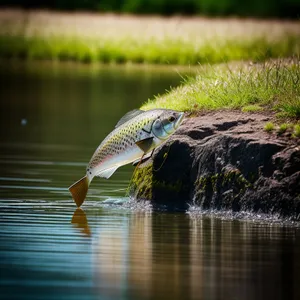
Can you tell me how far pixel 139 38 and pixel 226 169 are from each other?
33.5 metres

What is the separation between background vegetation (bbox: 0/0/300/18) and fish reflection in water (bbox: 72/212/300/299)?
146 ft

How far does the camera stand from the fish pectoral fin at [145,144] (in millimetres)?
11328

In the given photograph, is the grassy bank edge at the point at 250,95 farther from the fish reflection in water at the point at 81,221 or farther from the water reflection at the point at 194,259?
the fish reflection in water at the point at 81,221

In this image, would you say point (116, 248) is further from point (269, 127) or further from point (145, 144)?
point (269, 127)

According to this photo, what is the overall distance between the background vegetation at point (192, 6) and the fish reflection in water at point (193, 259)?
44.6 metres

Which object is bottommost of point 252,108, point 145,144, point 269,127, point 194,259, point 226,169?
point 194,259

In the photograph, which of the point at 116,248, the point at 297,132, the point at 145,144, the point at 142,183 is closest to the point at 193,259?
the point at 116,248

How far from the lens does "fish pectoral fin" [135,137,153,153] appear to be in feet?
37.2

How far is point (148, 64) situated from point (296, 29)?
6.14 meters

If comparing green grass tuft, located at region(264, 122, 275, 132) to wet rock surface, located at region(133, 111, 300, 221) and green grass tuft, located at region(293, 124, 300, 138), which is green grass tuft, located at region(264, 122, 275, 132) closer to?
wet rock surface, located at region(133, 111, 300, 221)

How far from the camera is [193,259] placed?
9352 millimetres

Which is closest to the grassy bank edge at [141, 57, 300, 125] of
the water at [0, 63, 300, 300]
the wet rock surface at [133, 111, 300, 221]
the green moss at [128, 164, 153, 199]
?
the wet rock surface at [133, 111, 300, 221]

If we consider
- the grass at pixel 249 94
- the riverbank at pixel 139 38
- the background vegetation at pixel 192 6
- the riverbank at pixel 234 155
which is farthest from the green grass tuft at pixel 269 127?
the background vegetation at pixel 192 6

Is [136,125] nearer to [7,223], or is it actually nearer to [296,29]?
[7,223]
